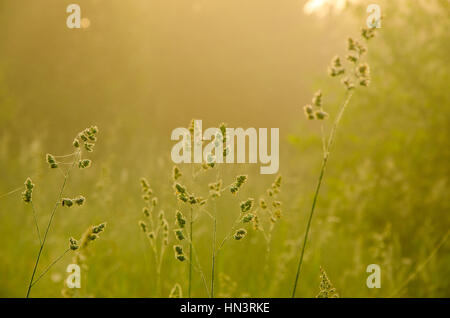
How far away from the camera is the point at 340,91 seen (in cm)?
570

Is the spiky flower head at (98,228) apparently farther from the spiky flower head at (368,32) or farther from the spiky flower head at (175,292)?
the spiky flower head at (368,32)

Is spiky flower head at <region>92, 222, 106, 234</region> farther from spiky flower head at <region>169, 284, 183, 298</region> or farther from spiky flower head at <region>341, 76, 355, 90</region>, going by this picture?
spiky flower head at <region>341, 76, 355, 90</region>

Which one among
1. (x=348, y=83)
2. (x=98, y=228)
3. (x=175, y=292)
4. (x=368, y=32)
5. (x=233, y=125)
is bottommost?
(x=175, y=292)

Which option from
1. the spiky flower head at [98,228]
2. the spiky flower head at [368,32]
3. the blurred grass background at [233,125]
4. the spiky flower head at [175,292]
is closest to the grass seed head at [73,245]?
the spiky flower head at [98,228]

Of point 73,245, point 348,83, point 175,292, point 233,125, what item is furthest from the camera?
point 233,125

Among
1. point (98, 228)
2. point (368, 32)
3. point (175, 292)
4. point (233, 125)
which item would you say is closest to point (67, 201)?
point (98, 228)

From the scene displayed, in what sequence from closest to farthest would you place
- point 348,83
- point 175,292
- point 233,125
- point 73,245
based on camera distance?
point 73,245 < point 348,83 < point 175,292 < point 233,125

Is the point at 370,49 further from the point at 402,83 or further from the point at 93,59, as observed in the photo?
the point at 93,59

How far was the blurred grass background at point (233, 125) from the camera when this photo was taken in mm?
A: 3385

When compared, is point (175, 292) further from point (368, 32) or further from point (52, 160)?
Result: point (368, 32)

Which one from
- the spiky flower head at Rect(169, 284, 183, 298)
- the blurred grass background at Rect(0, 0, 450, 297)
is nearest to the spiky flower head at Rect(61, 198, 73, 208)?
the spiky flower head at Rect(169, 284, 183, 298)

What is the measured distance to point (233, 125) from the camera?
14.2 metres

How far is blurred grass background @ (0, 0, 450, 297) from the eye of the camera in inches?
133
